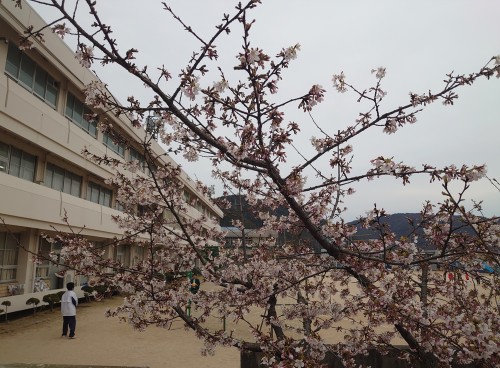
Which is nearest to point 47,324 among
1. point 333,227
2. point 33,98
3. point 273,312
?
A: point 33,98

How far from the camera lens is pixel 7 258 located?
13836mm

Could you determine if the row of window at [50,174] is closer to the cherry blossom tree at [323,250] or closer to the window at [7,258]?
the window at [7,258]

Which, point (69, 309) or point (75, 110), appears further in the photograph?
point (75, 110)

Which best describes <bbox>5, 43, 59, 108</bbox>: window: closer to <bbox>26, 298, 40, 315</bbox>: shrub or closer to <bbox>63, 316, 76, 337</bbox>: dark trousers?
<bbox>26, 298, 40, 315</bbox>: shrub

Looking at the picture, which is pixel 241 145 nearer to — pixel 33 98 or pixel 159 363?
pixel 159 363

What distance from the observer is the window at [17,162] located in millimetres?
13133

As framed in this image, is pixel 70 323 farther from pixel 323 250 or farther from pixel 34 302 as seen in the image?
pixel 323 250

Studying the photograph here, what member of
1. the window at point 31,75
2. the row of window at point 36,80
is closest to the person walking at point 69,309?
the row of window at point 36,80

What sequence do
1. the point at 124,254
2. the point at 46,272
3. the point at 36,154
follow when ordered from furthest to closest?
1. the point at 124,254
2. the point at 46,272
3. the point at 36,154

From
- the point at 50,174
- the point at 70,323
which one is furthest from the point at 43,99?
the point at 70,323

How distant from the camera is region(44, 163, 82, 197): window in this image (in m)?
16.0

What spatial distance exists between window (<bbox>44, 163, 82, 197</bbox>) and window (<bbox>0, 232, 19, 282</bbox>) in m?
2.83

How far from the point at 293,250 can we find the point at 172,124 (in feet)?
7.66

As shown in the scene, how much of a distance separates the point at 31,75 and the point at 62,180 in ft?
16.1
